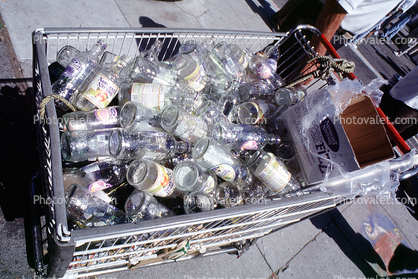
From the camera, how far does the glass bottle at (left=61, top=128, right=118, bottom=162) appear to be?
5.93 ft

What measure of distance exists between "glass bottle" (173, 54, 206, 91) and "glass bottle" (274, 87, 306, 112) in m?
0.81

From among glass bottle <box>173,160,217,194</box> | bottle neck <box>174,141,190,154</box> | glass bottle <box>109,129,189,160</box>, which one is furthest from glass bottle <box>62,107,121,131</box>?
glass bottle <box>173,160,217,194</box>

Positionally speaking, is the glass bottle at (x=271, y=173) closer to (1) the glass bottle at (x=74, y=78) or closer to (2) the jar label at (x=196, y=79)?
(2) the jar label at (x=196, y=79)

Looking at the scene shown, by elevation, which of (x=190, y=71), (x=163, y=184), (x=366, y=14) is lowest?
(x=163, y=184)

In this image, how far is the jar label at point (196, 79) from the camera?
2.29 metres

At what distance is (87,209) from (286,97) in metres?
2.08

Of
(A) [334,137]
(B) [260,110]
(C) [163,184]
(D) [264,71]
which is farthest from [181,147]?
(D) [264,71]

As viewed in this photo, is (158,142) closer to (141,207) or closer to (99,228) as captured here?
(141,207)

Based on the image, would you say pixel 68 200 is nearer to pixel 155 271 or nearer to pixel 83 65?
pixel 83 65

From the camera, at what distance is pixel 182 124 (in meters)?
2.06

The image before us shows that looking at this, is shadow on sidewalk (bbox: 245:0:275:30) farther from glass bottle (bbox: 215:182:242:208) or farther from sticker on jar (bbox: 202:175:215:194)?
sticker on jar (bbox: 202:175:215:194)

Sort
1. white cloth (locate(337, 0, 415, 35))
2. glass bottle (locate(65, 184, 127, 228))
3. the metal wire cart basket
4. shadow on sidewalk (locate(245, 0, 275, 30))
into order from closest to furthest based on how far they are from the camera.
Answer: the metal wire cart basket → glass bottle (locate(65, 184, 127, 228)) → white cloth (locate(337, 0, 415, 35)) → shadow on sidewalk (locate(245, 0, 275, 30))

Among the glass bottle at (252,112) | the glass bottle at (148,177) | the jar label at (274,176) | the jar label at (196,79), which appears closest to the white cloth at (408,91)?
the glass bottle at (252,112)

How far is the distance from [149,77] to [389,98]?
375cm
